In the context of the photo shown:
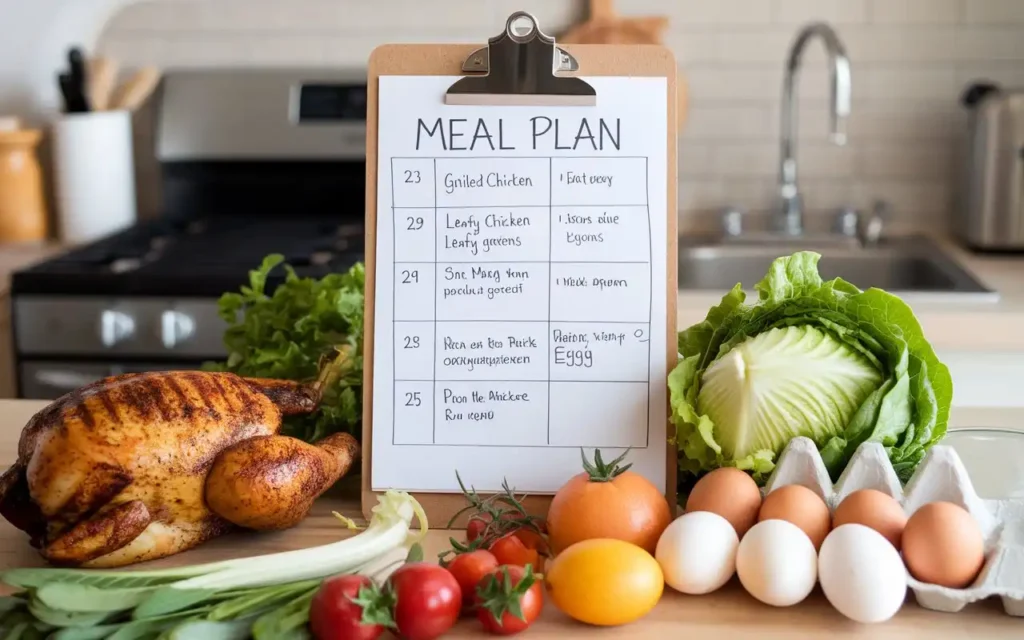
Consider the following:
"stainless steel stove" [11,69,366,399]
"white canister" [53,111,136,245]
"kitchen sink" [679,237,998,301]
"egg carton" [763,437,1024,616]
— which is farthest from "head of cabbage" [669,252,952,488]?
"white canister" [53,111,136,245]

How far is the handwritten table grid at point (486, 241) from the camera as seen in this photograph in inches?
44.8

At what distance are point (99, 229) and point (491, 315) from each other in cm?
214

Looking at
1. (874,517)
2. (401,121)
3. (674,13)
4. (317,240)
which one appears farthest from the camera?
(674,13)

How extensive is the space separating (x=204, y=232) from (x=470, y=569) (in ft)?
7.29

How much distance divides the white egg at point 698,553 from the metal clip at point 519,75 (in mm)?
444

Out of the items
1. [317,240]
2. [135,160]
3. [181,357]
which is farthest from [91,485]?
[135,160]

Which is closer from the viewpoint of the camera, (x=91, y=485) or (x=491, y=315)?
(x=91, y=485)

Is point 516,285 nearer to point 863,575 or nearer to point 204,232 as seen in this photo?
point 863,575

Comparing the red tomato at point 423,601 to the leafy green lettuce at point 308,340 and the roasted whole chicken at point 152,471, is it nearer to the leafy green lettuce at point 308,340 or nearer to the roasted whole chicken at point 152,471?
the roasted whole chicken at point 152,471

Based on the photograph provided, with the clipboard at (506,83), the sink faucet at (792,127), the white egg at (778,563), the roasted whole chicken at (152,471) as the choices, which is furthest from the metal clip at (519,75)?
the sink faucet at (792,127)

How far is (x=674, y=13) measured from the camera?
2965 millimetres

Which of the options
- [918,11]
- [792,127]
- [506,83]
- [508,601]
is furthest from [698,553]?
[918,11]

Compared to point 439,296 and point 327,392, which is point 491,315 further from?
point 327,392

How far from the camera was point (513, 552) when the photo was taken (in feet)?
3.14
